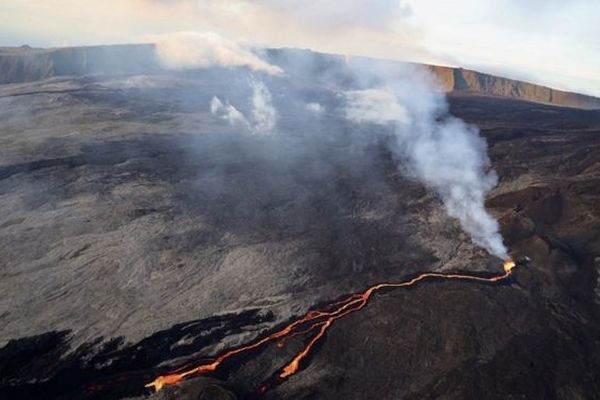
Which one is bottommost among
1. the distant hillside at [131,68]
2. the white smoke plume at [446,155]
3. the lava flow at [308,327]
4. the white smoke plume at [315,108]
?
the lava flow at [308,327]

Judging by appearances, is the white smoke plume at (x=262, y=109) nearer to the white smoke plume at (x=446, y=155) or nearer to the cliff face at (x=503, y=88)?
the white smoke plume at (x=446, y=155)

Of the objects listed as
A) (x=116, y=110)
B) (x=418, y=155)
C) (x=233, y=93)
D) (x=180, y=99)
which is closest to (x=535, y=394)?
(x=418, y=155)

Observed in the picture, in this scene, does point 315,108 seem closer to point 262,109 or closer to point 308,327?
point 262,109

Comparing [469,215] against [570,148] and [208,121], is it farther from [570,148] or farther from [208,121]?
[208,121]

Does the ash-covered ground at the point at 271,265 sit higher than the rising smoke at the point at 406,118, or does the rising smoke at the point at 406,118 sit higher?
the rising smoke at the point at 406,118

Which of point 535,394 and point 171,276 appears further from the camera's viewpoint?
point 171,276

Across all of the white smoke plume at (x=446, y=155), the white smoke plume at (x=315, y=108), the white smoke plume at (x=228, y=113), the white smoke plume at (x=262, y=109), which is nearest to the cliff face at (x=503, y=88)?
the white smoke plume at (x=446, y=155)
